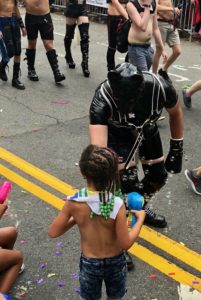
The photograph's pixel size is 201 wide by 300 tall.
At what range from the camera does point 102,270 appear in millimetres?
2465

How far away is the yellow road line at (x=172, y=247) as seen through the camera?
134 inches

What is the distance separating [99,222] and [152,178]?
46.5 inches

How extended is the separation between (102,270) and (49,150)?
297 centimetres

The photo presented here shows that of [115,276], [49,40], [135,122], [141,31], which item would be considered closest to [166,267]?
[115,276]

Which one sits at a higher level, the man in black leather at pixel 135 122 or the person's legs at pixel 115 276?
the man in black leather at pixel 135 122

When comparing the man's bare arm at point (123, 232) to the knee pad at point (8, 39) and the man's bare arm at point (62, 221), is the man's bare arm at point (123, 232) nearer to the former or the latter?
the man's bare arm at point (62, 221)

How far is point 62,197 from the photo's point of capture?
4305 mm

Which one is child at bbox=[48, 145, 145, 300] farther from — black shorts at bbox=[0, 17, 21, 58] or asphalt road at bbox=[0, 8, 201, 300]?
black shorts at bbox=[0, 17, 21, 58]

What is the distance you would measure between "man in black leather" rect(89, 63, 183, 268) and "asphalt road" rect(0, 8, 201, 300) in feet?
1.77

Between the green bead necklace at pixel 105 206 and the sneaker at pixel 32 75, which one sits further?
the sneaker at pixel 32 75

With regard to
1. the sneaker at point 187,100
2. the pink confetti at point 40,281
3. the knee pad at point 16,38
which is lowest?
the sneaker at point 187,100

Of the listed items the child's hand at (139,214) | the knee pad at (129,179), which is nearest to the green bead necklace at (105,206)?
the child's hand at (139,214)

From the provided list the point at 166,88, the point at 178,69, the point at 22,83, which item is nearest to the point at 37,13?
the point at 22,83

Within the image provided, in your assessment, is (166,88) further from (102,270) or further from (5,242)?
(5,242)
